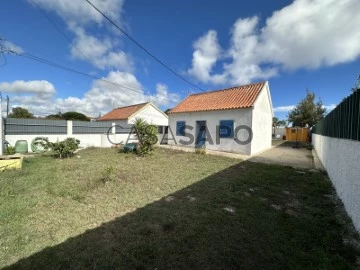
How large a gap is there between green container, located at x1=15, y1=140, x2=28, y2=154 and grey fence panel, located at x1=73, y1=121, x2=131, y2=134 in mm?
3186

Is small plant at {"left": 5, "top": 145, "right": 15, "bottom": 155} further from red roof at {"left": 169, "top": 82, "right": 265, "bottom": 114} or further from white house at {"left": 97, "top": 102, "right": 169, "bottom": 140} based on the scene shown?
white house at {"left": 97, "top": 102, "right": 169, "bottom": 140}

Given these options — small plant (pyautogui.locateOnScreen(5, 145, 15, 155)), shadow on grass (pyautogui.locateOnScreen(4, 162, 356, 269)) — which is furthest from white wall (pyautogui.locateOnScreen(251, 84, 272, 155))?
small plant (pyautogui.locateOnScreen(5, 145, 15, 155))

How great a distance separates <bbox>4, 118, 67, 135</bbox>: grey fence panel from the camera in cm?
1185

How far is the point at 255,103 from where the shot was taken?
41.1ft

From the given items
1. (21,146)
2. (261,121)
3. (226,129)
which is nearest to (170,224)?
(226,129)

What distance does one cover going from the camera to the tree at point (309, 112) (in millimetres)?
28734

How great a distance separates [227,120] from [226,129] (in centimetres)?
60

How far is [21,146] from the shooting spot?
11.8 m

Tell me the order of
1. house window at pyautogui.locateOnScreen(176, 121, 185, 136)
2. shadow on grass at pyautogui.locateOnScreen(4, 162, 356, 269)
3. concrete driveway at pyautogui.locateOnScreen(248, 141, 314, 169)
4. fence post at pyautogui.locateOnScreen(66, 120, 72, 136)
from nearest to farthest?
shadow on grass at pyautogui.locateOnScreen(4, 162, 356, 269)
concrete driveway at pyautogui.locateOnScreen(248, 141, 314, 169)
fence post at pyautogui.locateOnScreen(66, 120, 72, 136)
house window at pyautogui.locateOnScreen(176, 121, 185, 136)

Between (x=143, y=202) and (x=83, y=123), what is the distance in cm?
1231

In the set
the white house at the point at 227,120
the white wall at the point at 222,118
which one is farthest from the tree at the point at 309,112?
the white wall at the point at 222,118

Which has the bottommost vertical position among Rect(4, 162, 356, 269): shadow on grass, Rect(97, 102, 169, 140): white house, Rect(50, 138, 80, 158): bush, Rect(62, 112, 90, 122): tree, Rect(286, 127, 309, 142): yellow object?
Rect(4, 162, 356, 269): shadow on grass

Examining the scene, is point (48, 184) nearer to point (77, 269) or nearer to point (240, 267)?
point (77, 269)

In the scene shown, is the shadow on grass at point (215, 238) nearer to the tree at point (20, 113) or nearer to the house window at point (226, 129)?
the house window at point (226, 129)
